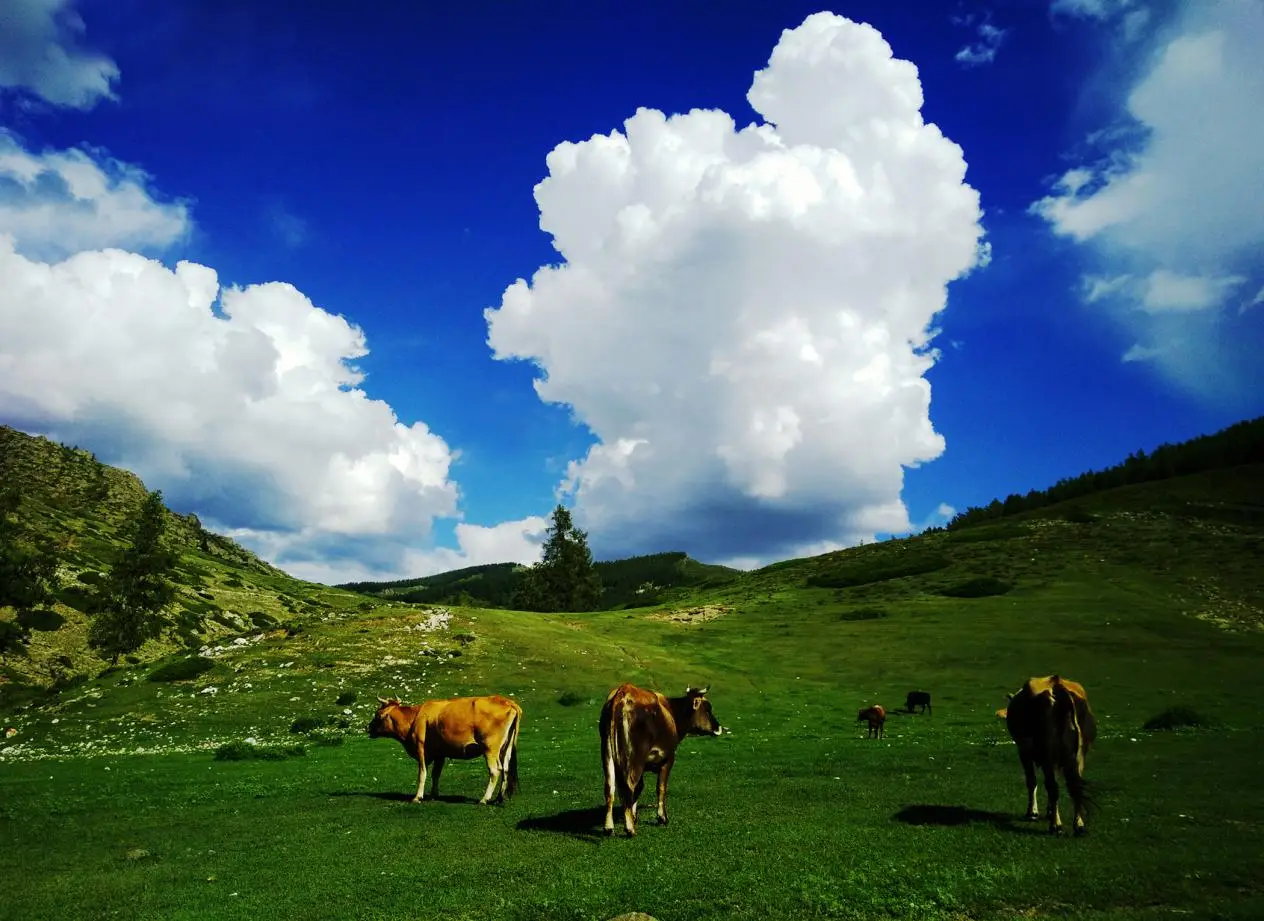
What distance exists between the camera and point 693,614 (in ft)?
322

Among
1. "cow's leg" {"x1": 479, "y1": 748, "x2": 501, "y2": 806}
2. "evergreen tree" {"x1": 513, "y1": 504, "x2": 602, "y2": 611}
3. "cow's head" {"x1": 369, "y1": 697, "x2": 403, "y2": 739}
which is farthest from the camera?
"evergreen tree" {"x1": 513, "y1": 504, "x2": 602, "y2": 611}

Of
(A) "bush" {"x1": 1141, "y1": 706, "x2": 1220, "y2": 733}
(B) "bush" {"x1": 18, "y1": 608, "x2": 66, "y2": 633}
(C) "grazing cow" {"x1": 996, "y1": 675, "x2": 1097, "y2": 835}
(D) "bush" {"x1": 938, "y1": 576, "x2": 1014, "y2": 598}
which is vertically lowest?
(A) "bush" {"x1": 1141, "y1": 706, "x2": 1220, "y2": 733}

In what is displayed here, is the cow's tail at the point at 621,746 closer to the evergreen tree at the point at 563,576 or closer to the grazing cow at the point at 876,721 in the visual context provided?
the grazing cow at the point at 876,721

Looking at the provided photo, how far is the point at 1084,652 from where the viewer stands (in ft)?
202

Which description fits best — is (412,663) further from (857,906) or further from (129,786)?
(857,906)

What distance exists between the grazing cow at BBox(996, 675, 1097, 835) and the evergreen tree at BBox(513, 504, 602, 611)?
128 m

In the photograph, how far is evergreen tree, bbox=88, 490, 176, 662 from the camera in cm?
8938

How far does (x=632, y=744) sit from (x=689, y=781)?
30.7 ft

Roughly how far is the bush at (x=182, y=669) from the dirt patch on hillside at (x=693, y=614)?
176 feet

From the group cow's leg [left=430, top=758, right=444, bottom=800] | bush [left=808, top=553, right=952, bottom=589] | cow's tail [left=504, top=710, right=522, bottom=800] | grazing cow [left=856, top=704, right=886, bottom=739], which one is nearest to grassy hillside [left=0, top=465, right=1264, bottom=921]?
cow's leg [left=430, top=758, right=444, bottom=800]

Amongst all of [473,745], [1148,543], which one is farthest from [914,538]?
[473,745]

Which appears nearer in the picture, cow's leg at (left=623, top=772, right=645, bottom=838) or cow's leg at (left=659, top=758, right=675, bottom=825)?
cow's leg at (left=623, top=772, right=645, bottom=838)

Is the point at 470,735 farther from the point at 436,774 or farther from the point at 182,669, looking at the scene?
the point at 182,669

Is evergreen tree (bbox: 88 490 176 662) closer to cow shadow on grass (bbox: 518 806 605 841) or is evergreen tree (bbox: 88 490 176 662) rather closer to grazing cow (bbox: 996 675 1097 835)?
cow shadow on grass (bbox: 518 806 605 841)
